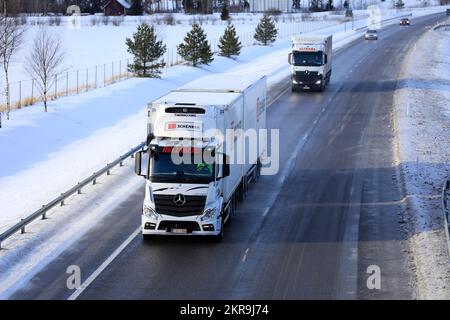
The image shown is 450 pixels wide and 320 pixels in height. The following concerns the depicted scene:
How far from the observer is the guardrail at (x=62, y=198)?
64.9 feet

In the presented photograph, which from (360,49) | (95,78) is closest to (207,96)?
(95,78)

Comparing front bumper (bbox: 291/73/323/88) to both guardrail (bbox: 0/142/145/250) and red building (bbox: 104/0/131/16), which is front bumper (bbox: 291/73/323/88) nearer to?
guardrail (bbox: 0/142/145/250)

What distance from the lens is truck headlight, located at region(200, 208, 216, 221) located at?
19688mm

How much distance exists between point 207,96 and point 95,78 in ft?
113

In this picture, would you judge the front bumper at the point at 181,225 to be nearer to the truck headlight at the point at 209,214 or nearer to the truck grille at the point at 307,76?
the truck headlight at the point at 209,214

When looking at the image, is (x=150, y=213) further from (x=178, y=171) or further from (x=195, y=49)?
(x=195, y=49)

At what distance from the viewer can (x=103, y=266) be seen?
18.2 meters

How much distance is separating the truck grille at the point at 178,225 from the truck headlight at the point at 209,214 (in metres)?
0.25

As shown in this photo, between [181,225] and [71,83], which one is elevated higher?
[71,83]

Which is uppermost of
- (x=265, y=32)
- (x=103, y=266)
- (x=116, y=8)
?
(x=116, y=8)

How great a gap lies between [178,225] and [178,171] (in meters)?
1.28

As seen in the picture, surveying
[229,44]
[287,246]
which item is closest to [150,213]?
[287,246]

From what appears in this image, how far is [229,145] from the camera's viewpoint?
70.0 feet
